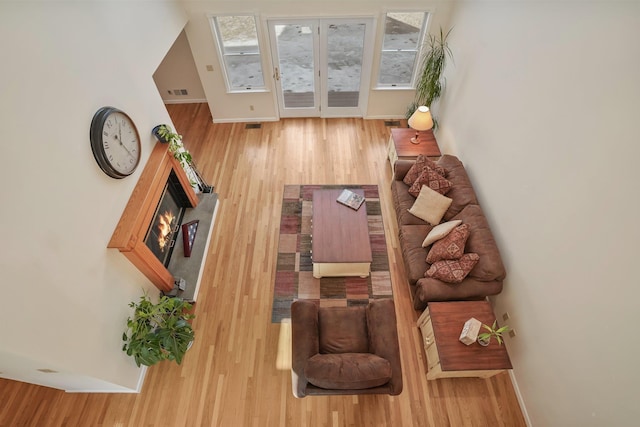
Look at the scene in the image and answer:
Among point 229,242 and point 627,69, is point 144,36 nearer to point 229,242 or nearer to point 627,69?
point 229,242

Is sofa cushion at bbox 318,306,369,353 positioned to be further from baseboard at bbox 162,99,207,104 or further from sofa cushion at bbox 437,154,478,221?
baseboard at bbox 162,99,207,104

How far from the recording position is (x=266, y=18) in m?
4.85

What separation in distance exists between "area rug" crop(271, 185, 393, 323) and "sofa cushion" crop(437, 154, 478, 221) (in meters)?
1.03

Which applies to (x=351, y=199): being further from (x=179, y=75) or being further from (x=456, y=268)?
(x=179, y=75)

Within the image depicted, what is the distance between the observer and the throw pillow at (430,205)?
3.96 m

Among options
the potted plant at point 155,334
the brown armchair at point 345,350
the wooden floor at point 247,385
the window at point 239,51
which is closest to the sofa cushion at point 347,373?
the brown armchair at point 345,350

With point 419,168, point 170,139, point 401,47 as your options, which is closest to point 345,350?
point 419,168

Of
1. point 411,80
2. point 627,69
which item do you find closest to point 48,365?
point 627,69

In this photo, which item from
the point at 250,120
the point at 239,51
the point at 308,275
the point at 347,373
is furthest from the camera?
the point at 250,120

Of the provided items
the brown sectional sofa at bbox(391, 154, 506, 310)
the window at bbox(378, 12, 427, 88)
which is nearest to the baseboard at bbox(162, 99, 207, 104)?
the window at bbox(378, 12, 427, 88)

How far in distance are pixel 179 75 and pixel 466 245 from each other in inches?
238

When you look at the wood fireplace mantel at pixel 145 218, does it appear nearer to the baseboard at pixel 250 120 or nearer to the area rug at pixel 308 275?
the area rug at pixel 308 275

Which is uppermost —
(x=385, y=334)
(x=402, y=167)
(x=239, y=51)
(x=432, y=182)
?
(x=239, y=51)

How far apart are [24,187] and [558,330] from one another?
4145 mm
